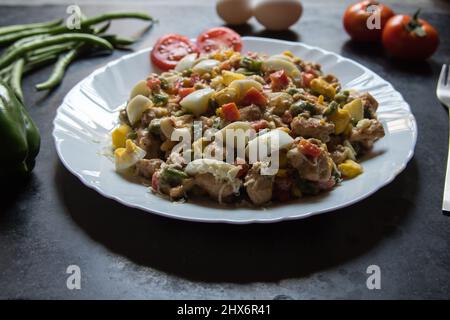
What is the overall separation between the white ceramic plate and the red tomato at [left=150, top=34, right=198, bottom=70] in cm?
8

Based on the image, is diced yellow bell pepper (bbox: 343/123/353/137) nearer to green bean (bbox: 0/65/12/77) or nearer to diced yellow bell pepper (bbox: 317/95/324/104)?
diced yellow bell pepper (bbox: 317/95/324/104)

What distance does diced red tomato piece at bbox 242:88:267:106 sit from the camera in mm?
3012

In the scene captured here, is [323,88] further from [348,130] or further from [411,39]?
[411,39]

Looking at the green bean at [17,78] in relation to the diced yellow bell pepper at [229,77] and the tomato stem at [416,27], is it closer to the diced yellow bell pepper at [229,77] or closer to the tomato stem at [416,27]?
the diced yellow bell pepper at [229,77]

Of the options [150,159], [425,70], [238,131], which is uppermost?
[238,131]

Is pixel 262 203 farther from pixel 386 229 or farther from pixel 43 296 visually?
pixel 43 296

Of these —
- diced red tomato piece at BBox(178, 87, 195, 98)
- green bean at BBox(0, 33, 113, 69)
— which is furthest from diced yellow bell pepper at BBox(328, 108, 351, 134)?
green bean at BBox(0, 33, 113, 69)

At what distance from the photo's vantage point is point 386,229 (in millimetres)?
2637

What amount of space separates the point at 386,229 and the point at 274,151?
62 cm

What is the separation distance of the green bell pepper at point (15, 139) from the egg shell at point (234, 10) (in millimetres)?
2237

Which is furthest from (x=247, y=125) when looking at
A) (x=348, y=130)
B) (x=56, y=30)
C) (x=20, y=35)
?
(x=20, y=35)

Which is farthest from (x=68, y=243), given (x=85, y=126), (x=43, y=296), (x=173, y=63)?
(x=173, y=63)

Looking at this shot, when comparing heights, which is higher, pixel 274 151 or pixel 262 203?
pixel 274 151

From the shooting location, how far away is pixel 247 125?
9.21 feet
